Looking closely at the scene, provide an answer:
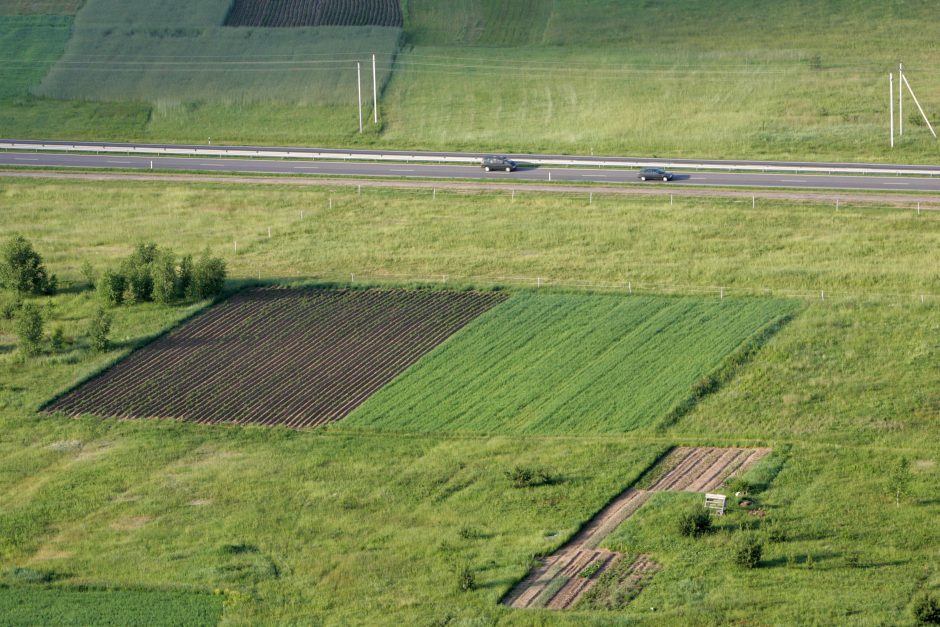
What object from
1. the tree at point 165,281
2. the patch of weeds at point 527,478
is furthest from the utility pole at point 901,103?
the patch of weeds at point 527,478

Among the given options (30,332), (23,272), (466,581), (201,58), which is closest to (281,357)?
(30,332)

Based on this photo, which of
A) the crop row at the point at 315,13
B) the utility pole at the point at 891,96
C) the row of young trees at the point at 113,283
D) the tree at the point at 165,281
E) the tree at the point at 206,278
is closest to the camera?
the row of young trees at the point at 113,283

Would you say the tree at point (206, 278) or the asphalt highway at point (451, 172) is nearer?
the tree at point (206, 278)

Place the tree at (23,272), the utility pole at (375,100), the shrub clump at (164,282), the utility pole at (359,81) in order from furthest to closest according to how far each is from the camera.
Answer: the utility pole at (375,100) < the utility pole at (359,81) < the tree at (23,272) < the shrub clump at (164,282)

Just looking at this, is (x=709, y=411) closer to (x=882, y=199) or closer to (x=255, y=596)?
(x=255, y=596)

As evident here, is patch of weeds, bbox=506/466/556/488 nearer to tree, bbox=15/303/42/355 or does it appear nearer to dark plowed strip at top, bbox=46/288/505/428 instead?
dark plowed strip at top, bbox=46/288/505/428

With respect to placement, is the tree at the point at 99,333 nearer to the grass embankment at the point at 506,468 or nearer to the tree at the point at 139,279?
the grass embankment at the point at 506,468

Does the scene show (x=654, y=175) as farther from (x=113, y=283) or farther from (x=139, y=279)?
(x=113, y=283)
